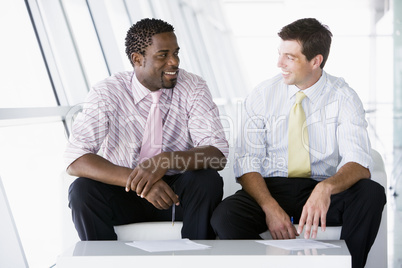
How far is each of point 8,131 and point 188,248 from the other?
1.41 m

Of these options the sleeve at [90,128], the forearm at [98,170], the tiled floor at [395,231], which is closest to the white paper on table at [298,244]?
the forearm at [98,170]

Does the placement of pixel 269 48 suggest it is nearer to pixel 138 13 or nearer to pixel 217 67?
pixel 217 67

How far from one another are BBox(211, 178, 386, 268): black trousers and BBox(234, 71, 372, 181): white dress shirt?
222 millimetres

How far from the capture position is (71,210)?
7.25 feet

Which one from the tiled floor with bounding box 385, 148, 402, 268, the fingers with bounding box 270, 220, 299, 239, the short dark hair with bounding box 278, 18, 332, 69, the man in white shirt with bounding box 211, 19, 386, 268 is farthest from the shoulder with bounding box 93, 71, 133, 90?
the tiled floor with bounding box 385, 148, 402, 268

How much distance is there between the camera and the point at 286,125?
8.03 ft

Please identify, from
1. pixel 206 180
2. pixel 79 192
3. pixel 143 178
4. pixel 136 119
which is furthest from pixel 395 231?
pixel 79 192

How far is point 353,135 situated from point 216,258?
102 centimetres

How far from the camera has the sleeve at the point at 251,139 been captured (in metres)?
2.35

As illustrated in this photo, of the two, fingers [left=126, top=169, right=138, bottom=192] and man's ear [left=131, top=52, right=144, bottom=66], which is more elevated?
man's ear [left=131, top=52, right=144, bottom=66]

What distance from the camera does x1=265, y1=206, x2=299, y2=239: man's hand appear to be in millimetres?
2080

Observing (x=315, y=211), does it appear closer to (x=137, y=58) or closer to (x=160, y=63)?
(x=160, y=63)

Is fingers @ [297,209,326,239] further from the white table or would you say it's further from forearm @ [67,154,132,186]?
forearm @ [67,154,132,186]

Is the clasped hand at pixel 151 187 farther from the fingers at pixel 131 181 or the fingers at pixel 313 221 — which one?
the fingers at pixel 313 221
